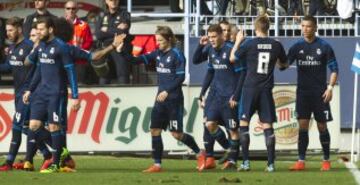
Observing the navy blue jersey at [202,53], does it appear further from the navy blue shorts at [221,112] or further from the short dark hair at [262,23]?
the short dark hair at [262,23]

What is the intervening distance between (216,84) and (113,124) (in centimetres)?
342

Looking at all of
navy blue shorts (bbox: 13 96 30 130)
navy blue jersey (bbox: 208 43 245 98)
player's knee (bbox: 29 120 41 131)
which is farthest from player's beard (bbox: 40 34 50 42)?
navy blue jersey (bbox: 208 43 245 98)

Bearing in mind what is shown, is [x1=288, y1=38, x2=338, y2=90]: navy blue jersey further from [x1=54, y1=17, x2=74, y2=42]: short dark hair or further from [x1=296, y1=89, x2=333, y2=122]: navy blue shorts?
[x1=54, y1=17, x2=74, y2=42]: short dark hair

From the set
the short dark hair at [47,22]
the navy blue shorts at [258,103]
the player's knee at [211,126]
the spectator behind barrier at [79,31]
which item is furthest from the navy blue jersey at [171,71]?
the spectator behind barrier at [79,31]

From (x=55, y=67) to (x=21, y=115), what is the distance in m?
1.45

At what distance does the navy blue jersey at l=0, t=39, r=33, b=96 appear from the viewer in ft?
69.6

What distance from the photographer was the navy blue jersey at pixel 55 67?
65.6 feet

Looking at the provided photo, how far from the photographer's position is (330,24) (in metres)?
27.5

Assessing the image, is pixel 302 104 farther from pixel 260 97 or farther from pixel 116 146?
pixel 116 146

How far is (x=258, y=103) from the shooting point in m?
20.1

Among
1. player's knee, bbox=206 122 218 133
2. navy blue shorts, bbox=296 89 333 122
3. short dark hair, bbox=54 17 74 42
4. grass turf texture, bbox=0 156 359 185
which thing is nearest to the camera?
grass turf texture, bbox=0 156 359 185

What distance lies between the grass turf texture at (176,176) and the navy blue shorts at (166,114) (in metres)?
0.68

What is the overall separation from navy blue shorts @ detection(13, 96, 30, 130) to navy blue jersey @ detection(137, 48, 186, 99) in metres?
1.99

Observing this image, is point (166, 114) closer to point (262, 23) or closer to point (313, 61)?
point (262, 23)
